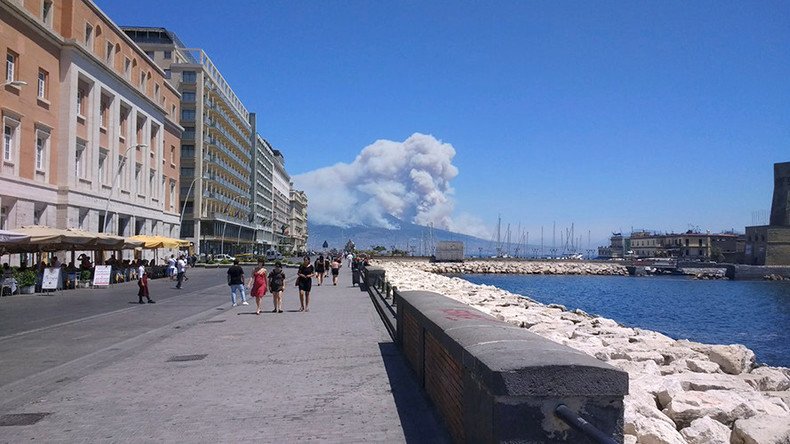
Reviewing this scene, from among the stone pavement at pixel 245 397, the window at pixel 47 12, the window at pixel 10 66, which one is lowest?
the stone pavement at pixel 245 397

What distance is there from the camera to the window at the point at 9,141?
31.6 m

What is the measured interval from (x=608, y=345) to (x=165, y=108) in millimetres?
52216

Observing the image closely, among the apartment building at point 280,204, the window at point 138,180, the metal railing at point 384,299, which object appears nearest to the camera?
the metal railing at point 384,299

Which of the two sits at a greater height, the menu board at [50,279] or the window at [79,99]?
the window at [79,99]

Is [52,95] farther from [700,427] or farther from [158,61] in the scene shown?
[158,61]

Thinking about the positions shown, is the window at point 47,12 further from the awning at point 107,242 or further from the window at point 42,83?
the awning at point 107,242

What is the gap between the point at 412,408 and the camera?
23.5 feet

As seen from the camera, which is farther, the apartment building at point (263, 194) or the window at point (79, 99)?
the apartment building at point (263, 194)

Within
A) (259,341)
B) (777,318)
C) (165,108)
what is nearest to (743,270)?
(777,318)


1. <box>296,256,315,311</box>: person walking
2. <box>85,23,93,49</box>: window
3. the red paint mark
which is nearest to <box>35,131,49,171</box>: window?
<box>85,23,93,49</box>: window

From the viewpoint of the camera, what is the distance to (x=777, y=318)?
37656 millimetres

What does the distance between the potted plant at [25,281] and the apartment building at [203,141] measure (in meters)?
42.0

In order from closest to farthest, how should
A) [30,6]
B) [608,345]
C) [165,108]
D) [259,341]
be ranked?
1. [259,341]
2. [608,345]
3. [30,6]
4. [165,108]

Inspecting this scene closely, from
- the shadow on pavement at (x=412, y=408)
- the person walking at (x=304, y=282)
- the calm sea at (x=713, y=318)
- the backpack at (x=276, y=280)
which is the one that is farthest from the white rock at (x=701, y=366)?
the backpack at (x=276, y=280)
